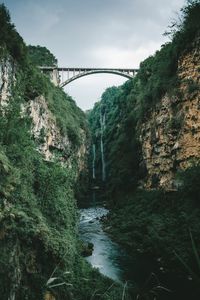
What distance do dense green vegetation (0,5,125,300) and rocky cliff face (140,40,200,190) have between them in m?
12.7

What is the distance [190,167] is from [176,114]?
7018 millimetres

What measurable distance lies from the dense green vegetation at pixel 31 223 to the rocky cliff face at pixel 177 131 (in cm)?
1273

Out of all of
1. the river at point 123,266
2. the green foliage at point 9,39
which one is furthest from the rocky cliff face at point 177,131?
the green foliage at point 9,39

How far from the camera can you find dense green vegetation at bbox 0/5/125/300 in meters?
9.66

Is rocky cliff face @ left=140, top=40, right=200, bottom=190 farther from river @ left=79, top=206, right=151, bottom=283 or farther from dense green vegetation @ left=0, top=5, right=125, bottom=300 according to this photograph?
dense green vegetation @ left=0, top=5, right=125, bottom=300

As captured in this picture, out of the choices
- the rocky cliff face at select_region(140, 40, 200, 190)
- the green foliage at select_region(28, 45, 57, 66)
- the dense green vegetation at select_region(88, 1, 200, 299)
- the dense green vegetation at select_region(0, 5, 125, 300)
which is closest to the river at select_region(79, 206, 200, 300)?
the dense green vegetation at select_region(88, 1, 200, 299)

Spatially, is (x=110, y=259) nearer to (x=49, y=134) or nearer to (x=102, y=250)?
(x=102, y=250)

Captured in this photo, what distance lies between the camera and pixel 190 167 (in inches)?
1063

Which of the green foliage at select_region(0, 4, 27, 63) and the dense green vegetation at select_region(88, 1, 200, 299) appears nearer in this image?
the dense green vegetation at select_region(88, 1, 200, 299)

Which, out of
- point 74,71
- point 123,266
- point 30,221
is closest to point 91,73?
point 74,71

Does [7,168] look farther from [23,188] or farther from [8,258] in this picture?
[8,258]

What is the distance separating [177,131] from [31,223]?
23.0 m

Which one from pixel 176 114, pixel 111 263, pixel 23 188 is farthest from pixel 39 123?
pixel 23 188

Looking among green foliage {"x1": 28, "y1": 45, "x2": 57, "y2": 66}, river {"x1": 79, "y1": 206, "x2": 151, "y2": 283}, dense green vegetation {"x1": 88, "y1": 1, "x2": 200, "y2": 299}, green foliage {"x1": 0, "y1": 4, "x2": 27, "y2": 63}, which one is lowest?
river {"x1": 79, "y1": 206, "x2": 151, "y2": 283}
